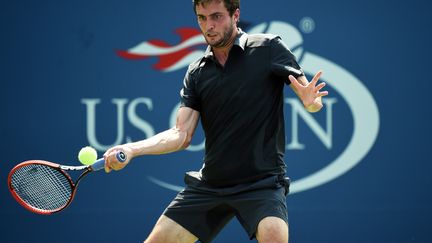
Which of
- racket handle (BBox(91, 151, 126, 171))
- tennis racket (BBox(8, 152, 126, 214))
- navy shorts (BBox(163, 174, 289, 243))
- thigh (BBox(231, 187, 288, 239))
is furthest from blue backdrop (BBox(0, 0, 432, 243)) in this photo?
racket handle (BBox(91, 151, 126, 171))

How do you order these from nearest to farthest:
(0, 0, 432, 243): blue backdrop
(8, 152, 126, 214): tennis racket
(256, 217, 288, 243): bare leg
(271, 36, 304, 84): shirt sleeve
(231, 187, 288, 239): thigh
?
1. (256, 217, 288, 243): bare leg
2. (231, 187, 288, 239): thigh
3. (271, 36, 304, 84): shirt sleeve
4. (8, 152, 126, 214): tennis racket
5. (0, 0, 432, 243): blue backdrop

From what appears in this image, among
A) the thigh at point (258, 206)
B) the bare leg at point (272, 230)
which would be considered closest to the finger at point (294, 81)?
A: the thigh at point (258, 206)

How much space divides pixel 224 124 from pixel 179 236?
Answer: 2.24ft

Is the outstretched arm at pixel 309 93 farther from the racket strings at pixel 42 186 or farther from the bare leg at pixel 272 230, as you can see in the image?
the racket strings at pixel 42 186

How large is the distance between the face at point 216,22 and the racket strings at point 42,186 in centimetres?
118

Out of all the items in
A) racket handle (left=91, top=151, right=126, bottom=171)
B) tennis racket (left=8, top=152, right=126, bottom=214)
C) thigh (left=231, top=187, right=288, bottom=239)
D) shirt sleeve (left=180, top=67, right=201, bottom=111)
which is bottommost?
thigh (left=231, top=187, right=288, bottom=239)

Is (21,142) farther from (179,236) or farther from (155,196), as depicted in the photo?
(179,236)

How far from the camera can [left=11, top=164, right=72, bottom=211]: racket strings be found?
16.7ft

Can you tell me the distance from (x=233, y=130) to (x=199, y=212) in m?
0.51

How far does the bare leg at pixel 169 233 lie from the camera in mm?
4910

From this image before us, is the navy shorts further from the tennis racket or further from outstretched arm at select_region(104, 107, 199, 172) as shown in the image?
the tennis racket

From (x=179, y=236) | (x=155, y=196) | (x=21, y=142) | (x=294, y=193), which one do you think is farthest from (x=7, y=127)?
(x=179, y=236)

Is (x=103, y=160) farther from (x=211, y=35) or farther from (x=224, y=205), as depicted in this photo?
(x=211, y=35)

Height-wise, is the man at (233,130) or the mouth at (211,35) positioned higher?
the mouth at (211,35)
